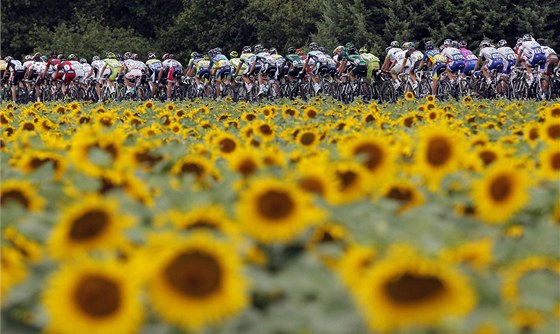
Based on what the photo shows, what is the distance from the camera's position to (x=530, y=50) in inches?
847

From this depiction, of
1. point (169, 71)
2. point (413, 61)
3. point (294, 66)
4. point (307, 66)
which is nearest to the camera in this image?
point (413, 61)

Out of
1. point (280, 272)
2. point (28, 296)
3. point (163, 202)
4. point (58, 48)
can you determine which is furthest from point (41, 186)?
point (58, 48)

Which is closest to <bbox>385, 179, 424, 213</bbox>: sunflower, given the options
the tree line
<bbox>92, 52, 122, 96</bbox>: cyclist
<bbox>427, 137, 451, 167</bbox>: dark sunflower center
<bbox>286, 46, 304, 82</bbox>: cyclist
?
<bbox>427, 137, 451, 167</bbox>: dark sunflower center

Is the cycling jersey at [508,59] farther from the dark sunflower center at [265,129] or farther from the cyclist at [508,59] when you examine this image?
the dark sunflower center at [265,129]

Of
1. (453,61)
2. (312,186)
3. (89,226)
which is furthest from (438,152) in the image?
(453,61)

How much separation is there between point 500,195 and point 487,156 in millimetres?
1016

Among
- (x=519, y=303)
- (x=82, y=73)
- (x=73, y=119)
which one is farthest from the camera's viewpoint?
(x=82, y=73)

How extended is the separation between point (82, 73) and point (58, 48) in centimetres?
1843

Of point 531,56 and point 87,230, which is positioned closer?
point 87,230

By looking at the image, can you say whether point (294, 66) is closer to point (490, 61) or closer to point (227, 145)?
point (490, 61)

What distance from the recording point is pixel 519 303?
2.13 m

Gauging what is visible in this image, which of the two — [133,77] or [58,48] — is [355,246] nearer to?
[133,77]

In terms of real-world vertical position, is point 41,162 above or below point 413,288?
below

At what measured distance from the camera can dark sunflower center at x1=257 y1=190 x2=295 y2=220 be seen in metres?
2.36
